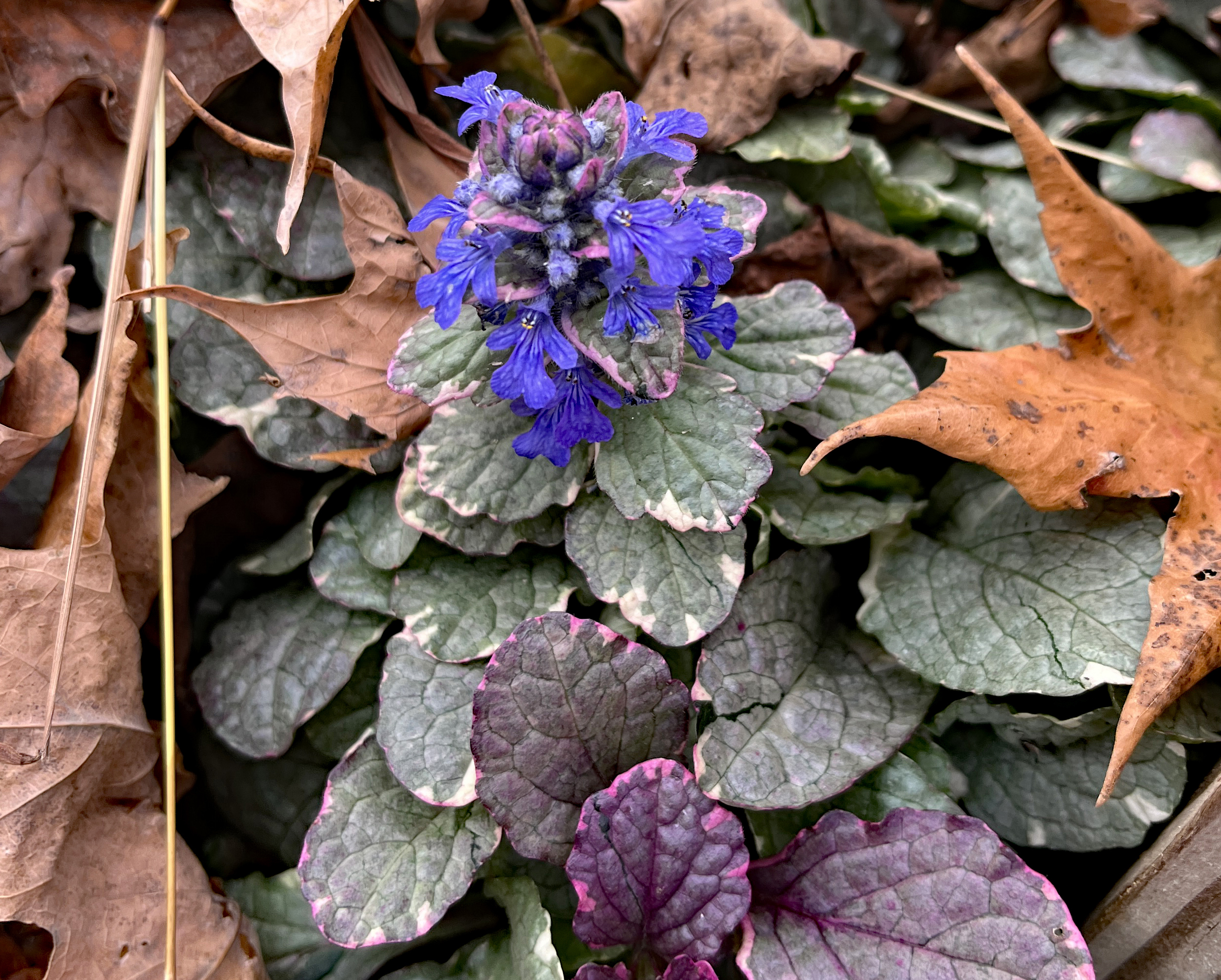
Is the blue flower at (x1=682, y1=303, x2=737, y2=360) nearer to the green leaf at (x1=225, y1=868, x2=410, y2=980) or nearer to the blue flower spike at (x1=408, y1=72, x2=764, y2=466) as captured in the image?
the blue flower spike at (x1=408, y1=72, x2=764, y2=466)

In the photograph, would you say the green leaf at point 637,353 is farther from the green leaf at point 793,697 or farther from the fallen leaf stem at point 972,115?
the fallen leaf stem at point 972,115

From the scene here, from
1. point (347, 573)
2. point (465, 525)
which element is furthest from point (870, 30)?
point (347, 573)

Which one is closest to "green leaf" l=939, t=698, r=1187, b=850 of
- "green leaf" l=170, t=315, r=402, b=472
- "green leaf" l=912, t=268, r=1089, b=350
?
"green leaf" l=912, t=268, r=1089, b=350

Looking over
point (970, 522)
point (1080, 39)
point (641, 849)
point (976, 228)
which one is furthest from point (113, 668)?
point (1080, 39)

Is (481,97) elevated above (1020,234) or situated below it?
above

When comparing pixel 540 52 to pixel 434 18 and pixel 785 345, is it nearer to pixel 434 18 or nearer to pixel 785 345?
pixel 434 18

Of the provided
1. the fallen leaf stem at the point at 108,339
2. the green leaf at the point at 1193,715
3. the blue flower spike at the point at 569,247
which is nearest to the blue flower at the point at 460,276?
the blue flower spike at the point at 569,247
